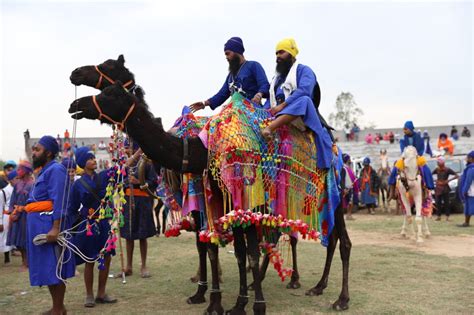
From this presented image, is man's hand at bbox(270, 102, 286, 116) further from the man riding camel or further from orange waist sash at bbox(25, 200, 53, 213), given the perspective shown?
the man riding camel

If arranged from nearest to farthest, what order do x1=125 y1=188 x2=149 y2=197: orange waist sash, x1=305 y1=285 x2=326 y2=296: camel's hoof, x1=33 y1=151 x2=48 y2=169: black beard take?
x1=33 y1=151 x2=48 y2=169: black beard < x1=305 y1=285 x2=326 y2=296: camel's hoof < x1=125 y1=188 x2=149 y2=197: orange waist sash

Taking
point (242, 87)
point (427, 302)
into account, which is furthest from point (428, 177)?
point (242, 87)

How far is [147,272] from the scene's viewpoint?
26.7 ft

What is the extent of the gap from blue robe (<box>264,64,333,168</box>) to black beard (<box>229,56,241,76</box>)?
2.47 ft

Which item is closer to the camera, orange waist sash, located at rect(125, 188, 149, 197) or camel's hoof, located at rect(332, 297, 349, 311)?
camel's hoof, located at rect(332, 297, 349, 311)

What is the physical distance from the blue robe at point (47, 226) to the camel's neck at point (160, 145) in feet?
3.16

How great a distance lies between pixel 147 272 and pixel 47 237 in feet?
10.7

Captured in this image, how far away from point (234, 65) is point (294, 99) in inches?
50.8

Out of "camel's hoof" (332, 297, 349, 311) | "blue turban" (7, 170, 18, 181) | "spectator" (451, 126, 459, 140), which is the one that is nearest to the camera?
"camel's hoof" (332, 297, 349, 311)

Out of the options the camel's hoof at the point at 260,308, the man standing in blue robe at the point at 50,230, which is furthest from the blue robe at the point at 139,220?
the camel's hoof at the point at 260,308

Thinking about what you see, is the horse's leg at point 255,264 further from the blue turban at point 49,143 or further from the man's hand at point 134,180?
the man's hand at point 134,180

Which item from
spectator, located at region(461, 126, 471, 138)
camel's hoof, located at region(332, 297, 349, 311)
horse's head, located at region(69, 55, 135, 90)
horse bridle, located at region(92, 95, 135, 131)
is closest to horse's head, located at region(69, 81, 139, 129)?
horse bridle, located at region(92, 95, 135, 131)

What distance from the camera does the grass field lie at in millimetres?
6043

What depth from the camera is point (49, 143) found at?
5.54 meters
